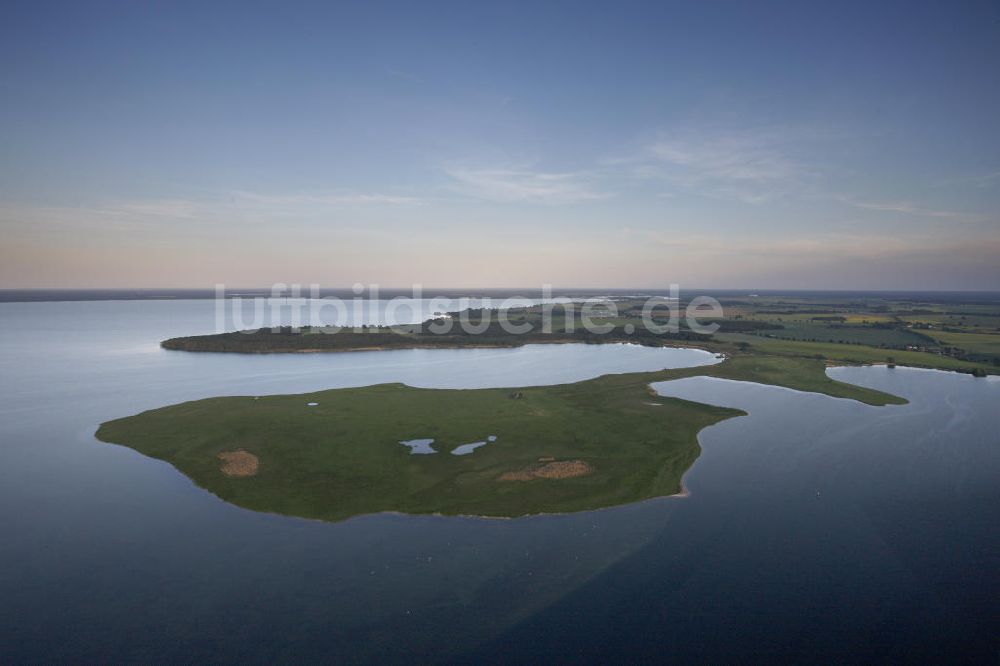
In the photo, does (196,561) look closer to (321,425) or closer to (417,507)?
(417,507)

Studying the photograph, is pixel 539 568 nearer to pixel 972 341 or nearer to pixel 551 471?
pixel 551 471

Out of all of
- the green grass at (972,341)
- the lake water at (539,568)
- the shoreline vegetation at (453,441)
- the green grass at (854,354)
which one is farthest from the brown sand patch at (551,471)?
the green grass at (972,341)

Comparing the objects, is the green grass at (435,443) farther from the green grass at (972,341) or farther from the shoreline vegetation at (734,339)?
the green grass at (972,341)

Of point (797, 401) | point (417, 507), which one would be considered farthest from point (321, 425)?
point (797, 401)

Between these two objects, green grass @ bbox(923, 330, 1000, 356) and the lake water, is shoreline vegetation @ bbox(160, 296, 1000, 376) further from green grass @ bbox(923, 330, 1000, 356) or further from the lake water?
the lake water

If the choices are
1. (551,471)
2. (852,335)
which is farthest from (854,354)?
(551,471)

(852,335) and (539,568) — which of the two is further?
(852,335)
